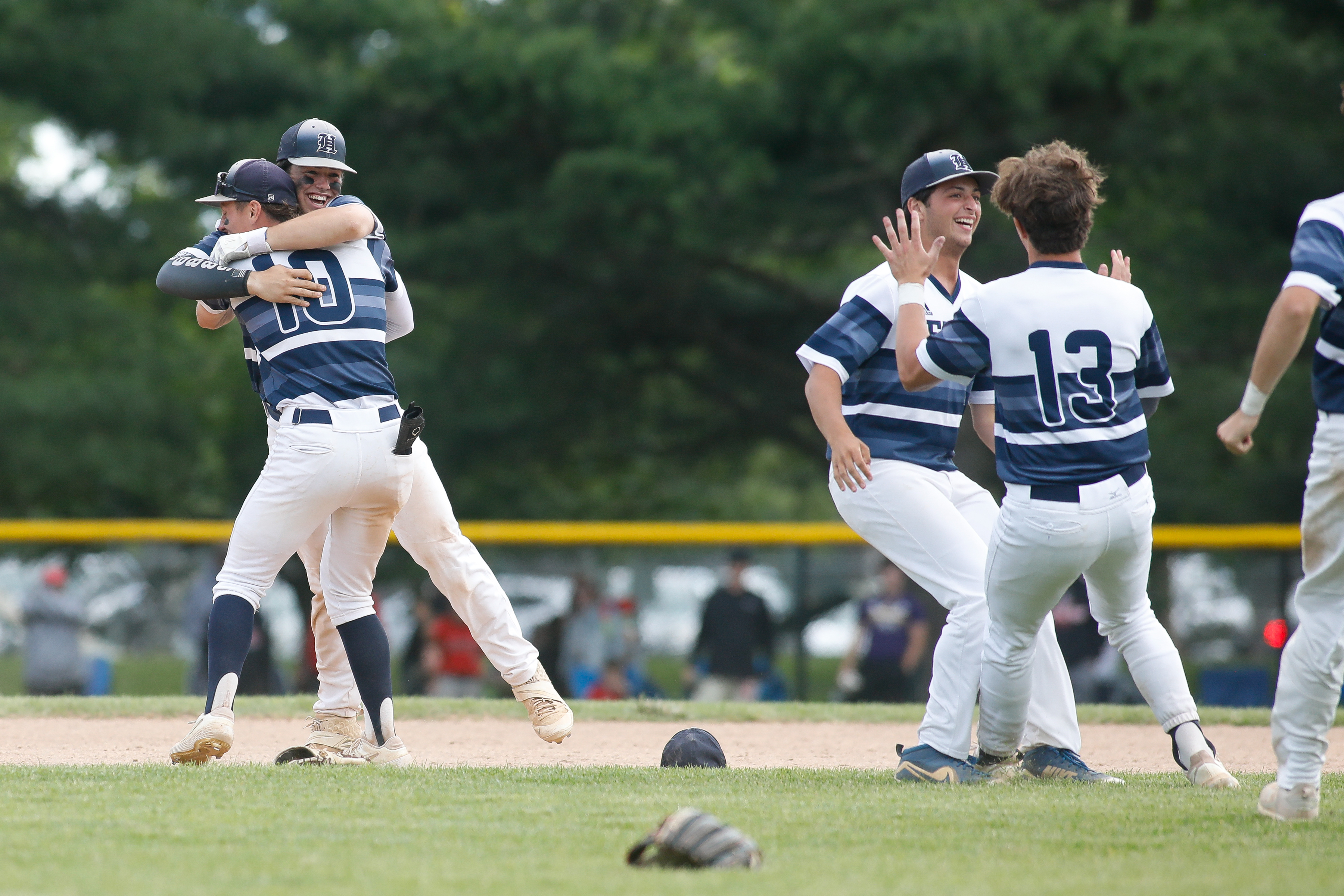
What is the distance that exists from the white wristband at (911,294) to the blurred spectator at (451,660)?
10014mm

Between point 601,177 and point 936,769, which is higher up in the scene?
point 601,177

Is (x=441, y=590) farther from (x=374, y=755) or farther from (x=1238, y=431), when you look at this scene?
(x=1238, y=431)

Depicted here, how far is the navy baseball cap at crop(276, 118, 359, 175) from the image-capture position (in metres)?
5.42

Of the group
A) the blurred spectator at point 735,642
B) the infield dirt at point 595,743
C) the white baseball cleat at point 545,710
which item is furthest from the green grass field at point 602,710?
the blurred spectator at point 735,642

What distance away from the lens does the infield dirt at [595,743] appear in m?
6.07

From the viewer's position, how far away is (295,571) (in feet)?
54.3

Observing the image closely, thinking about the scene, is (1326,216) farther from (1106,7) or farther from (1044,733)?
(1106,7)

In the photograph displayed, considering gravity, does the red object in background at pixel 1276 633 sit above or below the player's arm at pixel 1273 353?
below

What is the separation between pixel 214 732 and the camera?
507 centimetres

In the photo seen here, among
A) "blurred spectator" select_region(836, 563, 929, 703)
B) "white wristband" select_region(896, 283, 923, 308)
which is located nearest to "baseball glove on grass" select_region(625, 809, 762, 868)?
"white wristband" select_region(896, 283, 923, 308)

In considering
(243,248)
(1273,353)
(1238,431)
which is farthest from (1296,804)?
(243,248)

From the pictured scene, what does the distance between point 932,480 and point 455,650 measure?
10.0 metres

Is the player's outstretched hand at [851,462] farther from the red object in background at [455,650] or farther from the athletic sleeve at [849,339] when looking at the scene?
the red object in background at [455,650]

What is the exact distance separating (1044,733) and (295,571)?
41.4 feet
